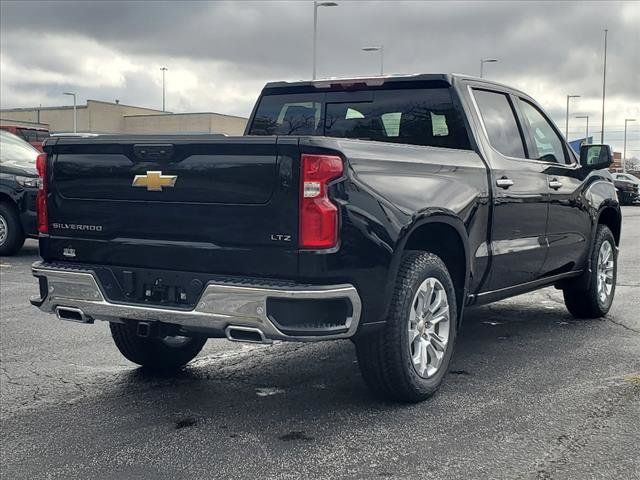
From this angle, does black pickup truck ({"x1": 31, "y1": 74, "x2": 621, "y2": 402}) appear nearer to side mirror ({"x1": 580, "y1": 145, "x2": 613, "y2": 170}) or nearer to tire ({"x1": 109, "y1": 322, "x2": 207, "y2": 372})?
tire ({"x1": 109, "y1": 322, "x2": 207, "y2": 372})

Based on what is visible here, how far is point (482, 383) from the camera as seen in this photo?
5.07m

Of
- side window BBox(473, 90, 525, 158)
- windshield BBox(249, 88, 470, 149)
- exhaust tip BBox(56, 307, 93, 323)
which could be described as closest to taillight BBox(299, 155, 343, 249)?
exhaust tip BBox(56, 307, 93, 323)

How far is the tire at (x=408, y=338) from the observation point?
14.0ft

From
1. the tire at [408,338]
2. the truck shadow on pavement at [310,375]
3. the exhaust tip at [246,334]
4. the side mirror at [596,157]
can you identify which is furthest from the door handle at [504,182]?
the exhaust tip at [246,334]

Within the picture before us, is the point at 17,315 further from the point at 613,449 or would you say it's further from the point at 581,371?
the point at 613,449

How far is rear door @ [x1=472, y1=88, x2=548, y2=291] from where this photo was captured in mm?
5387

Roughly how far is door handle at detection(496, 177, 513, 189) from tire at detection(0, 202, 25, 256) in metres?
8.30

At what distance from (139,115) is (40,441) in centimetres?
7654

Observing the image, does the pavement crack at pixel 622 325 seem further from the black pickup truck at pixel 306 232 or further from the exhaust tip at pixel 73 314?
the exhaust tip at pixel 73 314

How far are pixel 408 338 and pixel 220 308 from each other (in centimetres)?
105

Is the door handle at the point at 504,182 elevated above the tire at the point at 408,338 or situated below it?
above

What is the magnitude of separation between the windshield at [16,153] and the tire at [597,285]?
312 inches

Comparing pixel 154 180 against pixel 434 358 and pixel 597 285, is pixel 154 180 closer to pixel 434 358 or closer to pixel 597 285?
pixel 434 358

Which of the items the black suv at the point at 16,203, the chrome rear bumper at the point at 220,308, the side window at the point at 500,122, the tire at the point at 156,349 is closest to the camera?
the chrome rear bumper at the point at 220,308
